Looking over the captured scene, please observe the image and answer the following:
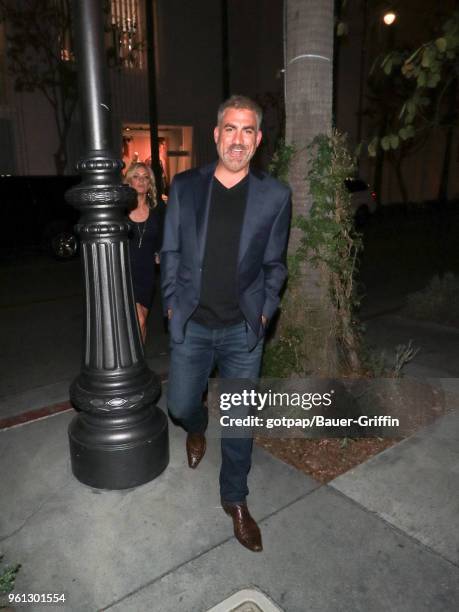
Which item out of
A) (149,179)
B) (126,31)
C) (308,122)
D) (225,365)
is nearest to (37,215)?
(149,179)

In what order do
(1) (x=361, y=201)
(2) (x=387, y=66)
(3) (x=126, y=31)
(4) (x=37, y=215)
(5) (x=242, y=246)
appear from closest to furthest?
(5) (x=242, y=246)
(2) (x=387, y=66)
(4) (x=37, y=215)
(3) (x=126, y=31)
(1) (x=361, y=201)

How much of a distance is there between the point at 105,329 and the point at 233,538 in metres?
1.43

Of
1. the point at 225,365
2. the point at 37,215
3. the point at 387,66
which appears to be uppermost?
the point at 387,66

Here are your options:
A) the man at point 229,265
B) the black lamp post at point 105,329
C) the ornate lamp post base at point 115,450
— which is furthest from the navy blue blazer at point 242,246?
the ornate lamp post base at point 115,450

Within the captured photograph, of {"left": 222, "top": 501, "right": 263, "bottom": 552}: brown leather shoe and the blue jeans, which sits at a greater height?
the blue jeans

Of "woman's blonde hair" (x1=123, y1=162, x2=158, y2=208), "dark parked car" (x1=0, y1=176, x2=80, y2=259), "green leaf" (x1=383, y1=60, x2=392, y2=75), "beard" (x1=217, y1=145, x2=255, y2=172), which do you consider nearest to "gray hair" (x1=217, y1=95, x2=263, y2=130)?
"beard" (x1=217, y1=145, x2=255, y2=172)

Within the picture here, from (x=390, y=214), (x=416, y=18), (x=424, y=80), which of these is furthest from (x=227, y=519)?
(x=416, y=18)

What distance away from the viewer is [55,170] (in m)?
16.6

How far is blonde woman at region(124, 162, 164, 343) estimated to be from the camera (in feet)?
14.2

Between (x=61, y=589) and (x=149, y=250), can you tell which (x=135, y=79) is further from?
(x=61, y=589)

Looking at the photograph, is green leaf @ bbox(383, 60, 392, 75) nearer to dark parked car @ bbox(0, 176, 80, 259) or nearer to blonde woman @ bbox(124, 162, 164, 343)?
blonde woman @ bbox(124, 162, 164, 343)

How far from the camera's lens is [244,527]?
2893 millimetres

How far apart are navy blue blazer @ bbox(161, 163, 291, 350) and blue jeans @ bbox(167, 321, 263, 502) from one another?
0.22 feet

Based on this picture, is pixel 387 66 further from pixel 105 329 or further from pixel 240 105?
pixel 105 329
